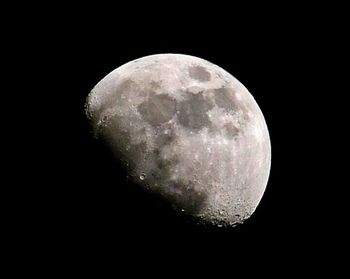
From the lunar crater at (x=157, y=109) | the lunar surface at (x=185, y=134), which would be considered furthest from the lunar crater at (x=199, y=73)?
the lunar crater at (x=157, y=109)

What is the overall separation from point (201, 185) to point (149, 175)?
0.37 metres

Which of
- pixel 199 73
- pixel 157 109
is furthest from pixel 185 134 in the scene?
pixel 199 73

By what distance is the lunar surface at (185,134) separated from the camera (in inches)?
152

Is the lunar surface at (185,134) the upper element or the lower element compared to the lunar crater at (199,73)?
lower

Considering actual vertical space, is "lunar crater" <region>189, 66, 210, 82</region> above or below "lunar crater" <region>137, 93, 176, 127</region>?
above

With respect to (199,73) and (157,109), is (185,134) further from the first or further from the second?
(199,73)

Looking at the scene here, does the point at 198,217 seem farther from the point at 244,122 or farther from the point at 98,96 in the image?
the point at 98,96

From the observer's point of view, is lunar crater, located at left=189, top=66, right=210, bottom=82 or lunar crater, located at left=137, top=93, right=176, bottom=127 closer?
lunar crater, located at left=137, top=93, right=176, bottom=127

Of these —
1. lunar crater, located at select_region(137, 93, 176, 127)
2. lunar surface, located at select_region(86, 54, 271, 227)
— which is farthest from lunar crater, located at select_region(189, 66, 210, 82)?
lunar crater, located at select_region(137, 93, 176, 127)

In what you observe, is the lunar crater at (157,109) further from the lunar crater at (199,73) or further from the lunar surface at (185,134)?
Result: the lunar crater at (199,73)

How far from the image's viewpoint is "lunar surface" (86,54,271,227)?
3.86 meters

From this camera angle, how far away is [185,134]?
387cm

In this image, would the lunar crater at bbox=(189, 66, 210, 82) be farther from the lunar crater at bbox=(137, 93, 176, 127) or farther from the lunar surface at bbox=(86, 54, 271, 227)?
the lunar crater at bbox=(137, 93, 176, 127)

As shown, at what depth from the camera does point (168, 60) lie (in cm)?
427
